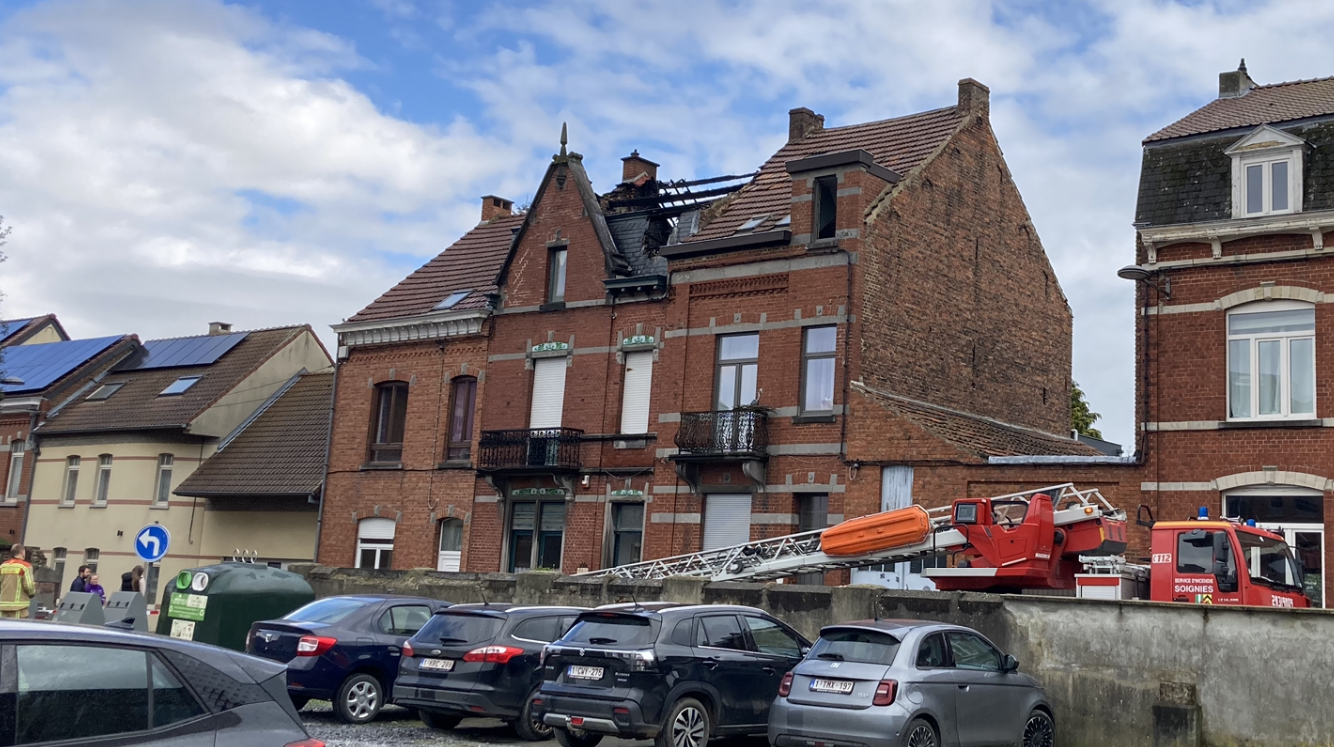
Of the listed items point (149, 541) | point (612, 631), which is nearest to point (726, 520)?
point (149, 541)

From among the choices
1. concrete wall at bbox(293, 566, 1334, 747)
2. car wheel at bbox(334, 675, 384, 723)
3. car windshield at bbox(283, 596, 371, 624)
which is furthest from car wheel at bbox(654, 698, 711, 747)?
car windshield at bbox(283, 596, 371, 624)

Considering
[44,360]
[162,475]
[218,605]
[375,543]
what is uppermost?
[44,360]

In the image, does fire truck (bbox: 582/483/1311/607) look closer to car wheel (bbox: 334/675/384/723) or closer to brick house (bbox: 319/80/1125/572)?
brick house (bbox: 319/80/1125/572)

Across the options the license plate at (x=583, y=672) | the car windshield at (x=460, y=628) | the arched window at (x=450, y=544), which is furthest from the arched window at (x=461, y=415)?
the license plate at (x=583, y=672)

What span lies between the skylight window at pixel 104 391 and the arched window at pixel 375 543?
1354 cm

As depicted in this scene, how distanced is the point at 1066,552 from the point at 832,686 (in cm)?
661

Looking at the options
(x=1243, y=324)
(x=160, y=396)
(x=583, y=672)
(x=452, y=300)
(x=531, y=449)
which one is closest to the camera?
(x=583, y=672)

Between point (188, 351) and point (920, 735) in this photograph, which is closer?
point (920, 735)

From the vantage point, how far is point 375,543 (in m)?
34.6

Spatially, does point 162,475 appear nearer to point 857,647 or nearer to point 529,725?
point 529,725

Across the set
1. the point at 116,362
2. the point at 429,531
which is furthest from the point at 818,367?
the point at 116,362

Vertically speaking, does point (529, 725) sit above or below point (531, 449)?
below

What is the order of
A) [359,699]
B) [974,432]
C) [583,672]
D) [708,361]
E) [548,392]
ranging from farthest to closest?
[548,392]
[708,361]
[974,432]
[359,699]
[583,672]

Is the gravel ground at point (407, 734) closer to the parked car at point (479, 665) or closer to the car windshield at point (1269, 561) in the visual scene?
the parked car at point (479, 665)
